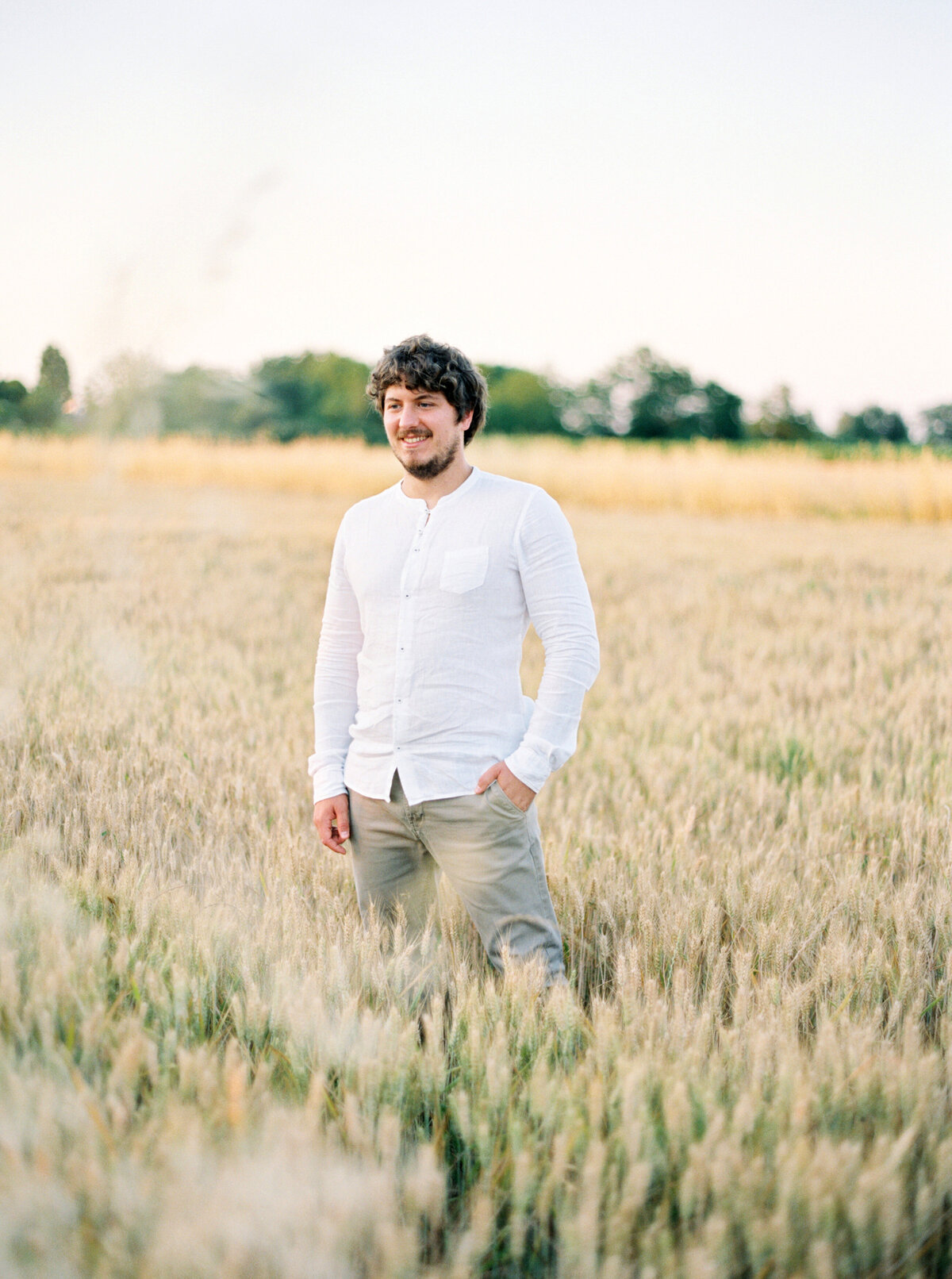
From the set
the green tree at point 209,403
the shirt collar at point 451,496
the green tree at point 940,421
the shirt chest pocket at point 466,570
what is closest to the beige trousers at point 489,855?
the shirt chest pocket at point 466,570

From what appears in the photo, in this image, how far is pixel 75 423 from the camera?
25.8 m

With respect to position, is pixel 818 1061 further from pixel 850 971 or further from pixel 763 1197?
pixel 850 971

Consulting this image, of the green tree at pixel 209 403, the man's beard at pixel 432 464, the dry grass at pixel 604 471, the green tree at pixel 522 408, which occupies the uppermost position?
the green tree at pixel 522 408

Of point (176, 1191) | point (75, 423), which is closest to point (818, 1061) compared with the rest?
point (176, 1191)

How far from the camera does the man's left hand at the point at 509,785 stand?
2.16 meters

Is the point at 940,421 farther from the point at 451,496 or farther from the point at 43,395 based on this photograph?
the point at 451,496

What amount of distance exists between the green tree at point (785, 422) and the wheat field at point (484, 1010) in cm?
6341

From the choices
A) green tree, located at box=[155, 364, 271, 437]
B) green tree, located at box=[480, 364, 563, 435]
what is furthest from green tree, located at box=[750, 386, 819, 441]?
green tree, located at box=[155, 364, 271, 437]

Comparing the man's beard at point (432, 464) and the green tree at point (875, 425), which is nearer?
the man's beard at point (432, 464)

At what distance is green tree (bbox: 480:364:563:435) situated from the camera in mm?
60094

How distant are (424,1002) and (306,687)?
3.46 meters

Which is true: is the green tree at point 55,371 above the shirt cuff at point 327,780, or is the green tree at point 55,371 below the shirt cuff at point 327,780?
above

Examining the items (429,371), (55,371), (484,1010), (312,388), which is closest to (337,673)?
(429,371)

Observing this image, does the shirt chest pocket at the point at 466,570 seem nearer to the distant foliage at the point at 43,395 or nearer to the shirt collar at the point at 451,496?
the shirt collar at the point at 451,496
